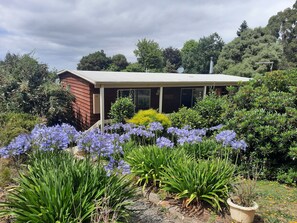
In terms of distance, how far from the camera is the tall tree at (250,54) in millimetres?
27656

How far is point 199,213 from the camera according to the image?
12.5ft

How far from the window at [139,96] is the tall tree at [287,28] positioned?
32070 mm

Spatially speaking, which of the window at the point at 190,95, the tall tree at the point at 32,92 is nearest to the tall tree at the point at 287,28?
the window at the point at 190,95

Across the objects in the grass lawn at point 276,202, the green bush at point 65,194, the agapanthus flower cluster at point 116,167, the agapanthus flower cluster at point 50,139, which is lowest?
the grass lawn at point 276,202

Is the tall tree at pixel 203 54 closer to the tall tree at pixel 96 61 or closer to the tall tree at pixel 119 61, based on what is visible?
the tall tree at pixel 119 61

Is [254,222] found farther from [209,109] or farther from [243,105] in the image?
[209,109]

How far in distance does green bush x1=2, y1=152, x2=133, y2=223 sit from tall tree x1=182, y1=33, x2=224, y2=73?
1747 inches

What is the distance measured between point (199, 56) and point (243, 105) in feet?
134

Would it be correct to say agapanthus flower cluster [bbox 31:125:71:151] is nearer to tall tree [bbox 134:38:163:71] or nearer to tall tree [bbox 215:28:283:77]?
tall tree [bbox 215:28:283:77]

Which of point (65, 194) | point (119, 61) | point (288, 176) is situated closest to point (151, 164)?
point (65, 194)

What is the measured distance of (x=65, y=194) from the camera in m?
2.83

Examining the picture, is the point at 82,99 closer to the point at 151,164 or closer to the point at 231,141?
the point at 151,164

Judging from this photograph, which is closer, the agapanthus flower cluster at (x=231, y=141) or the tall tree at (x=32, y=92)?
the agapanthus flower cluster at (x=231, y=141)

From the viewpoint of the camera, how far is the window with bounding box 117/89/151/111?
13885mm
